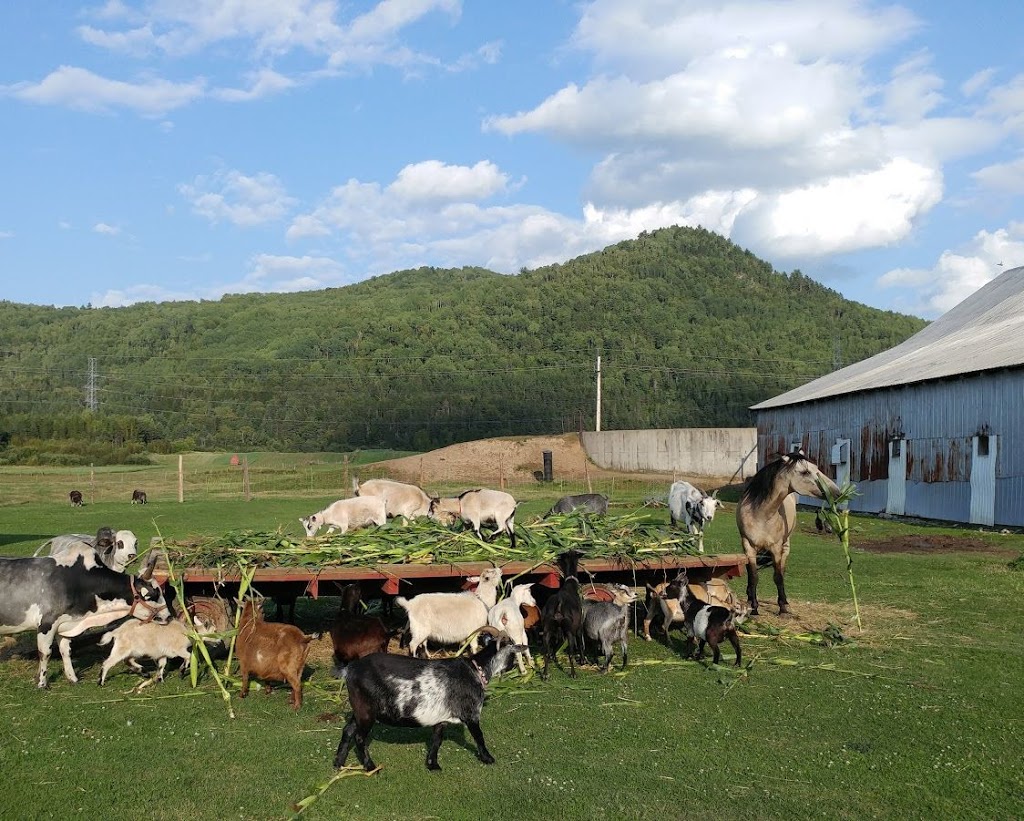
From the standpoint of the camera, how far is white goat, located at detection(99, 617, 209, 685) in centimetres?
864

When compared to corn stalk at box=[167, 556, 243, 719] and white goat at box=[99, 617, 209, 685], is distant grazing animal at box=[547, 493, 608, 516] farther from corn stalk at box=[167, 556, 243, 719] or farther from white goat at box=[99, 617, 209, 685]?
white goat at box=[99, 617, 209, 685]

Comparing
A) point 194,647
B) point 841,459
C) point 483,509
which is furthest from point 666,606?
point 841,459

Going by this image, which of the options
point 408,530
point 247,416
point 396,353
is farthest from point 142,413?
point 408,530

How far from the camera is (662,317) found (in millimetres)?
99438

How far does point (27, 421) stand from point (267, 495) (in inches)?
1769

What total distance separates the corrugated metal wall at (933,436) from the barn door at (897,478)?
228 millimetres

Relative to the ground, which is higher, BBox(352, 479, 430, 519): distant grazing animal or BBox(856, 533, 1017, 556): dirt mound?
BBox(352, 479, 430, 519): distant grazing animal

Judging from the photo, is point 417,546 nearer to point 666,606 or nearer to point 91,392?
point 666,606

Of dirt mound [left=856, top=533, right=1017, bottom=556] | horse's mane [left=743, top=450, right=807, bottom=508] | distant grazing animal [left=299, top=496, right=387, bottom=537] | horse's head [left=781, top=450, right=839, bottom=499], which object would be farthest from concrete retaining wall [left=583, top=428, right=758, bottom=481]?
distant grazing animal [left=299, top=496, right=387, bottom=537]

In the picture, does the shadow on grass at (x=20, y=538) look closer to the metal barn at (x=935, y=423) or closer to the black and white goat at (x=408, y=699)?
the black and white goat at (x=408, y=699)

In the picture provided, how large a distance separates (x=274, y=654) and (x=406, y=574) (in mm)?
2032

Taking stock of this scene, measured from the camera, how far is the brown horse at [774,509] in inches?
465

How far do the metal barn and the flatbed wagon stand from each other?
17.8 m

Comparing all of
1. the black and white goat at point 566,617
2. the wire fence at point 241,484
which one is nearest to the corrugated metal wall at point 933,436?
the wire fence at point 241,484
